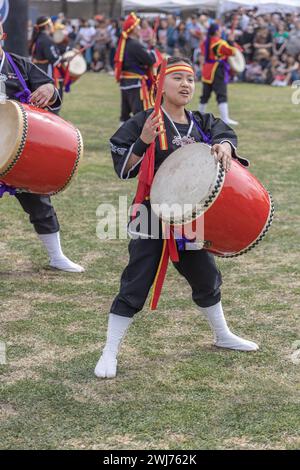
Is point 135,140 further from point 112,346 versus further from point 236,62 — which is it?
point 236,62

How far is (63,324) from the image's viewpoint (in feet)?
11.9

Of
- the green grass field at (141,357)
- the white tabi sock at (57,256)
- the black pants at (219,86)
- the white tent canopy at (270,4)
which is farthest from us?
the white tent canopy at (270,4)

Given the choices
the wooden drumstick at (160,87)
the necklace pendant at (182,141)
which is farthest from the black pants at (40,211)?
the wooden drumstick at (160,87)

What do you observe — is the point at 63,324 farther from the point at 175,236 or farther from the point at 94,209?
the point at 94,209

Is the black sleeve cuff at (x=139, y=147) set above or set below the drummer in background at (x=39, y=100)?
above

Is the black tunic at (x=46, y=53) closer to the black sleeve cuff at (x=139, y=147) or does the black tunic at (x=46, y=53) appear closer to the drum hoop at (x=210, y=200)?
the black sleeve cuff at (x=139, y=147)

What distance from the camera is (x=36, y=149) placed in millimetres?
3590

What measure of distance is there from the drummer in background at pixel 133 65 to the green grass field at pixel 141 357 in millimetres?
3214

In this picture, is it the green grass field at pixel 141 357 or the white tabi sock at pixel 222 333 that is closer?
the green grass field at pixel 141 357

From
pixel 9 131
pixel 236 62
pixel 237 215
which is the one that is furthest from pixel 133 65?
pixel 237 215

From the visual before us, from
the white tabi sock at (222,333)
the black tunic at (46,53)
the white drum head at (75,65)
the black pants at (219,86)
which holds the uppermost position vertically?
the white tabi sock at (222,333)

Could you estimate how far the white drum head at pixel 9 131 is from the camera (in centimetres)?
353

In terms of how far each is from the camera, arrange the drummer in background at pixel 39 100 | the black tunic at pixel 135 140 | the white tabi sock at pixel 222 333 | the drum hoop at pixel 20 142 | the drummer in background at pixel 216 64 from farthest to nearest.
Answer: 1. the drummer in background at pixel 216 64
2. the drummer in background at pixel 39 100
3. the drum hoop at pixel 20 142
4. the white tabi sock at pixel 222 333
5. the black tunic at pixel 135 140
